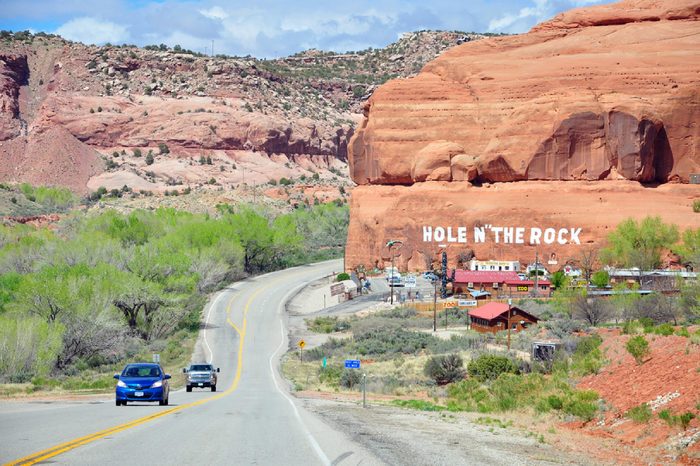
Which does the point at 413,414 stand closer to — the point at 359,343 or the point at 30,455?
the point at 30,455

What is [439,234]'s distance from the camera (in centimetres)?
8300

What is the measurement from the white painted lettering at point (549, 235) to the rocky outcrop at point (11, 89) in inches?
3994

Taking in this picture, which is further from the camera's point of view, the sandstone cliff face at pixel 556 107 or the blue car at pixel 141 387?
the sandstone cliff face at pixel 556 107

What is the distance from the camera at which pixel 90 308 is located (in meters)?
54.4

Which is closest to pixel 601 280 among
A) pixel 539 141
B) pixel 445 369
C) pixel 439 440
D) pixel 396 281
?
pixel 396 281

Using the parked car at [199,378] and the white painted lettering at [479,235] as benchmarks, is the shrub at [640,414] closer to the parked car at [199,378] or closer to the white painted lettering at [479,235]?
the parked car at [199,378]

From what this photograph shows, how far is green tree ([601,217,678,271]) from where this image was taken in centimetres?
7250

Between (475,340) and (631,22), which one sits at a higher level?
(631,22)

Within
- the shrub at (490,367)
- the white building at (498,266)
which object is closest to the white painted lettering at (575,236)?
the white building at (498,266)

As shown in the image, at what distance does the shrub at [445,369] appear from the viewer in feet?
142

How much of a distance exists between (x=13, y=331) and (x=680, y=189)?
2126 inches

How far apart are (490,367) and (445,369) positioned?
226 cm

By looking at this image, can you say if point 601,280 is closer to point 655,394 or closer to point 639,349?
point 639,349

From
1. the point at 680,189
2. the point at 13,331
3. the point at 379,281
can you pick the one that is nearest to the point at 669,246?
the point at 680,189
